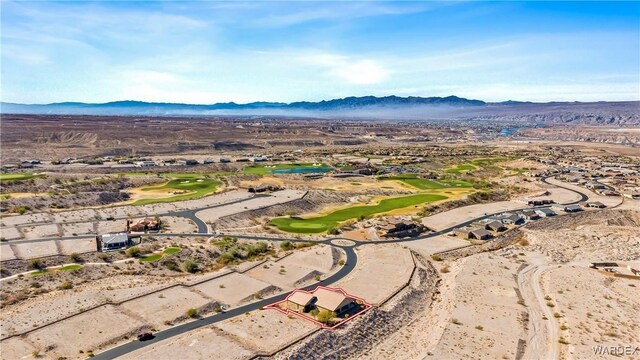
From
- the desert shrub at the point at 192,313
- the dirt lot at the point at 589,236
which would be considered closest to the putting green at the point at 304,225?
the dirt lot at the point at 589,236

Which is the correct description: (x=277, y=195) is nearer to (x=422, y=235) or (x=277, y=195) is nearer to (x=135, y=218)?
(x=135, y=218)

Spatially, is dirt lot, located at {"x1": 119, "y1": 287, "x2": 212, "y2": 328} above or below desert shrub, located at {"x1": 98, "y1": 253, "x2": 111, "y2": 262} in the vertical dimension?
above

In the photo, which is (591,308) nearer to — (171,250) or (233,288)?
(233,288)

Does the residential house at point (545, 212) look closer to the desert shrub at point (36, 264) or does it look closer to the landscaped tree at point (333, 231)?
the landscaped tree at point (333, 231)

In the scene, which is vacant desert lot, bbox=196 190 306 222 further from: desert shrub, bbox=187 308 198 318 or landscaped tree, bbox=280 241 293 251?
desert shrub, bbox=187 308 198 318

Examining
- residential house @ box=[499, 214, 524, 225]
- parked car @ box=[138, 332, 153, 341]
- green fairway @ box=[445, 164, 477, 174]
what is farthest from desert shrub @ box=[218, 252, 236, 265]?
green fairway @ box=[445, 164, 477, 174]

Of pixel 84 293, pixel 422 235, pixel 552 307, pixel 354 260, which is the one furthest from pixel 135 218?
pixel 552 307
